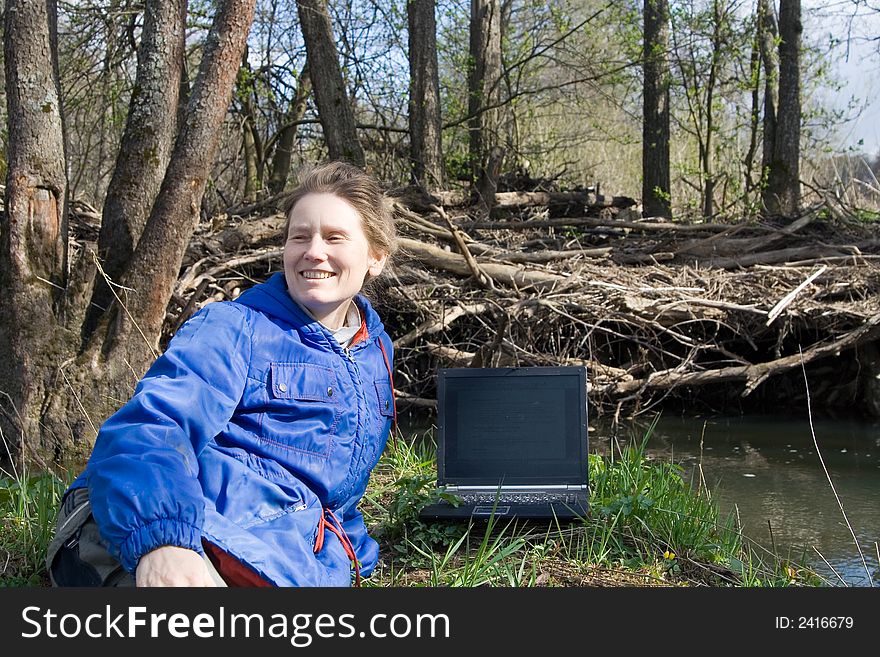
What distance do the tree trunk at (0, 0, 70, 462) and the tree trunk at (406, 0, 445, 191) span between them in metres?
6.50

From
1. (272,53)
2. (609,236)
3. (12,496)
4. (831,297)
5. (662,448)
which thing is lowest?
(662,448)

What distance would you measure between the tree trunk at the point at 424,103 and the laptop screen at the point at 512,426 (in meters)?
8.79

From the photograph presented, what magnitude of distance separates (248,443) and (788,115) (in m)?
13.4

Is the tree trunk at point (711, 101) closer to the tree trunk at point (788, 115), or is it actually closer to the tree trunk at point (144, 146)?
the tree trunk at point (788, 115)

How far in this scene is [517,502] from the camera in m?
3.76

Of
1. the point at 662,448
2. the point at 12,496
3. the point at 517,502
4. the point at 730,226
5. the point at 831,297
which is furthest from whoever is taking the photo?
the point at 730,226

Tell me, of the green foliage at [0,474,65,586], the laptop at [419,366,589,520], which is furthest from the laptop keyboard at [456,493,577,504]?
the green foliage at [0,474,65,586]

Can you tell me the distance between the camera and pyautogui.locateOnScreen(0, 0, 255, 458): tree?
6.54m

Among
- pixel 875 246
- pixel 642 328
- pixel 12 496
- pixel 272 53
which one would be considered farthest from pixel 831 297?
pixel 272 53

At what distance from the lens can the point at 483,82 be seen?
46.7ft

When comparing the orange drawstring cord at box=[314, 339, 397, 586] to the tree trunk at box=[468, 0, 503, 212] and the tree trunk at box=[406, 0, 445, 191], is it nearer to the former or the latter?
the tree trunk at box=[406, 0, 445, 191]

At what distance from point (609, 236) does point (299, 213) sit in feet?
29.6
